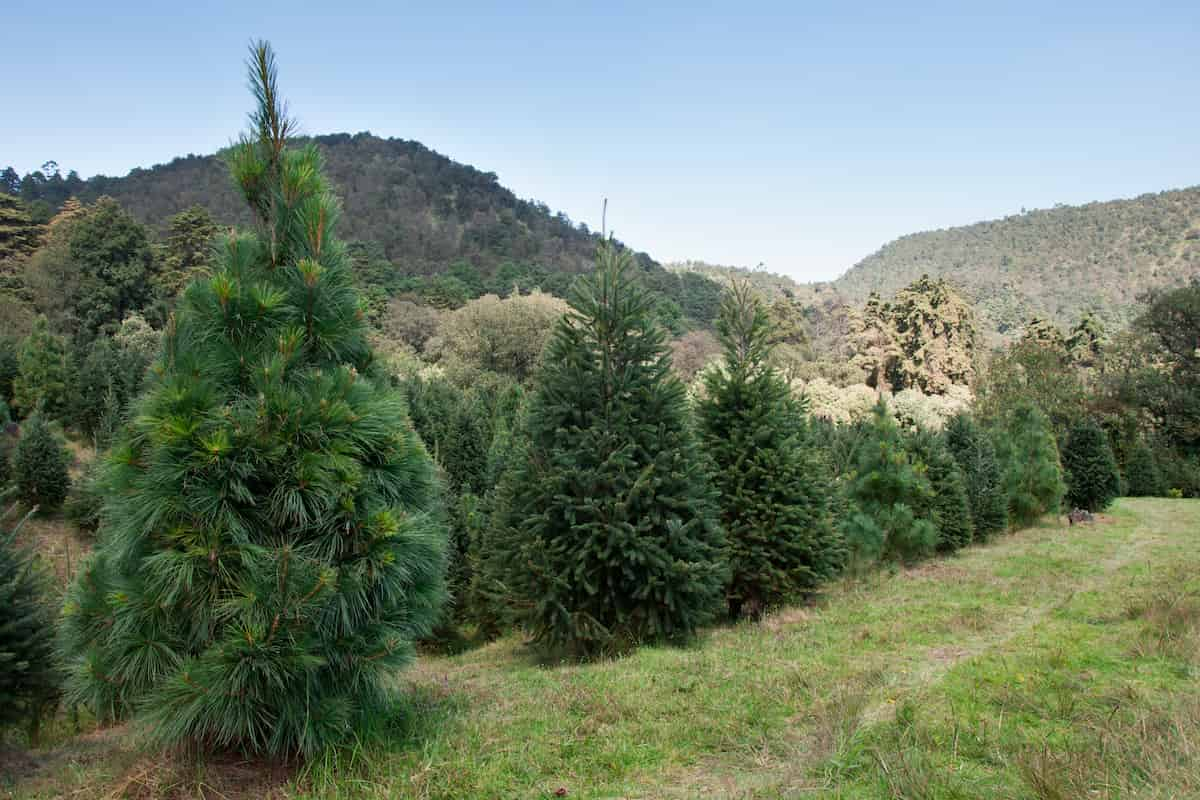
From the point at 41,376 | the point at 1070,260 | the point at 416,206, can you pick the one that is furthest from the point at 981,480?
the point at 416,206

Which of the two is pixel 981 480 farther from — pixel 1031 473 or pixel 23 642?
pixel 23 642

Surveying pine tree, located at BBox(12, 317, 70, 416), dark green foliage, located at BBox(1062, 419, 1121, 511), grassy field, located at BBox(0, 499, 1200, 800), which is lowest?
dark green foliage, located at BBox(1062, 419, 1121, 511)

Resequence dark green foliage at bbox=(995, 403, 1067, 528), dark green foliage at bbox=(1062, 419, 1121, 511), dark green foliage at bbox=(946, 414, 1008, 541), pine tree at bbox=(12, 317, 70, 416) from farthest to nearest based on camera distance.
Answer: pine tree at bbox=(12, 317, 70, 416) → dark green foliage at bbox=(1062, 419, 1121, 511) → dark green foliage at bbox=(995, 403, 1067, 528) → dark green foliage at bbox=(946, 414, 1008, 541)

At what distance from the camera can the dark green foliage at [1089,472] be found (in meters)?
21.7

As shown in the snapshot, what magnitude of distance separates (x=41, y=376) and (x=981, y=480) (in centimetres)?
3005

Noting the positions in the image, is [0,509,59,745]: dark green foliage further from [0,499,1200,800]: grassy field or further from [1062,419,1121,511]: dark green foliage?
[1062,419,1121,511]: dark green foliage

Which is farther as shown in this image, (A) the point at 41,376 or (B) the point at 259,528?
(A) the point at 41,376

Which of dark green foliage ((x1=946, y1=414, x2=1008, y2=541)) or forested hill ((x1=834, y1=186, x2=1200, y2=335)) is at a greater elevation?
forested hill ((x1=834, y1=186, x2=1200, y2=335))

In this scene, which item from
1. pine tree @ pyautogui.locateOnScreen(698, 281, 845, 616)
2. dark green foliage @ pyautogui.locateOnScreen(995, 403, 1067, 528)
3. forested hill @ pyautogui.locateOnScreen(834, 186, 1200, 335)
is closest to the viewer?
pine tree @ pyautogui.locateOnScreen(698, 281, 845, 616)

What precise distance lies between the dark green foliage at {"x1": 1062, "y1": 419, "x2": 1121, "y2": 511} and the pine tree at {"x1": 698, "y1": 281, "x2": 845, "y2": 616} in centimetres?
1639

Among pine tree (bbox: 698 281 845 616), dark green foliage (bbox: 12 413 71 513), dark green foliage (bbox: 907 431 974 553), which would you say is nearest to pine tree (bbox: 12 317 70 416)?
dark green foliage (bbox: 12 413 71 513)

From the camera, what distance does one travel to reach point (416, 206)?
101688 millimetres

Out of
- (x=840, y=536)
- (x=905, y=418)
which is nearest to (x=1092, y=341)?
(x=905, y=418)

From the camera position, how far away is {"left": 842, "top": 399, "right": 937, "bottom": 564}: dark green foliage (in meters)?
13.4
